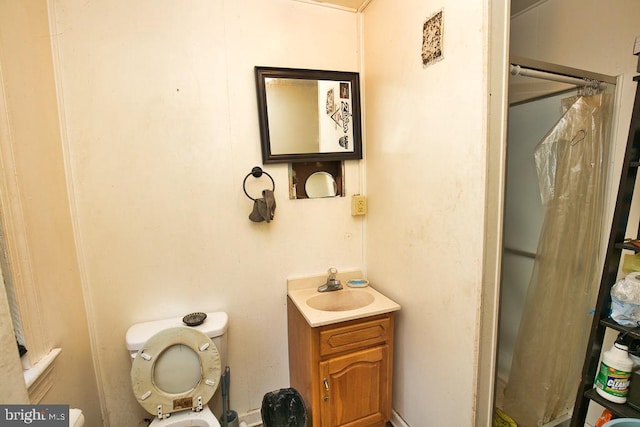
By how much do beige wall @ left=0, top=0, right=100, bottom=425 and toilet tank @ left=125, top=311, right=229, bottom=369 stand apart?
22 centimetres

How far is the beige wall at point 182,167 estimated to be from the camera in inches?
51.7

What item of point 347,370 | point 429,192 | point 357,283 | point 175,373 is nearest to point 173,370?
point 175,373

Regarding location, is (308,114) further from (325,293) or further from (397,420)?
(397,420)

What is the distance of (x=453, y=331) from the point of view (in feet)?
3.87

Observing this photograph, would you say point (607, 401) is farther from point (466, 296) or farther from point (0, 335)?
point (0, 335)

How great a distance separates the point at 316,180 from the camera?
5.60 feet

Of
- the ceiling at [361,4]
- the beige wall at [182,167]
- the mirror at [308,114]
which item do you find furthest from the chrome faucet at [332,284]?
the ceiling at [361,4]

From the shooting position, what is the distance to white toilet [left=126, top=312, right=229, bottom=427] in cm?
125

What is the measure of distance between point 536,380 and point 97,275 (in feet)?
7.15

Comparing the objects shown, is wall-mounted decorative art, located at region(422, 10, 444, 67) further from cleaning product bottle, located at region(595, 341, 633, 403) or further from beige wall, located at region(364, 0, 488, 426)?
cleaning product bottle, located at region(595, 341, 633, 403)

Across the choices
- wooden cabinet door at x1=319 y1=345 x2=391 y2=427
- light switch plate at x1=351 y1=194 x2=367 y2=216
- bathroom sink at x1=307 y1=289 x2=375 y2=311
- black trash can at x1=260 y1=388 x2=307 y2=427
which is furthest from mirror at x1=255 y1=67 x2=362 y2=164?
black trash can at x1=260 y1=388 x2=307 y2=427

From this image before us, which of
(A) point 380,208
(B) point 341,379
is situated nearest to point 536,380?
(B) point 341,379

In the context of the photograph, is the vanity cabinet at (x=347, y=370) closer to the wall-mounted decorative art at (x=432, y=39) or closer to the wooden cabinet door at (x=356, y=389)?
the wooden cabinet door at (x=356, y=389)

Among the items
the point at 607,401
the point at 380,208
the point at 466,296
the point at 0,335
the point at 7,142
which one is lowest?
the point at 607,401
